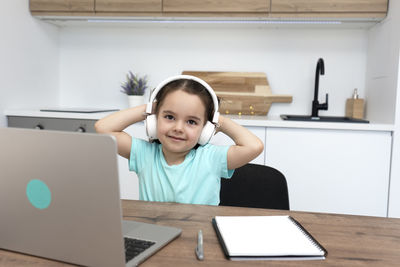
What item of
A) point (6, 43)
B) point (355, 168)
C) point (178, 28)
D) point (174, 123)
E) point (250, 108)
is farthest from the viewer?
point (178, 28)

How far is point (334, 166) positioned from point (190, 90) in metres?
1.38

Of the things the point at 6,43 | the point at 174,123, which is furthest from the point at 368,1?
the point at 6,43

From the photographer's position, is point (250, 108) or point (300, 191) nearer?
point (300, 191)

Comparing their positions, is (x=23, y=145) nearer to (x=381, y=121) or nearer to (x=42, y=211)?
(x=42, y=211)

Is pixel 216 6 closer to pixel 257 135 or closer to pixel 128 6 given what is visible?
pixel 128 6

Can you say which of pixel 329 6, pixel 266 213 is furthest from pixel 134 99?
pixel 266 213

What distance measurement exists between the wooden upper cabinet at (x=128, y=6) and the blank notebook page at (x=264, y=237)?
195 cm

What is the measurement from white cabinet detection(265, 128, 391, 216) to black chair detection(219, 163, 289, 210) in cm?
93

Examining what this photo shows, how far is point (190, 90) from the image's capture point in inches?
45.3

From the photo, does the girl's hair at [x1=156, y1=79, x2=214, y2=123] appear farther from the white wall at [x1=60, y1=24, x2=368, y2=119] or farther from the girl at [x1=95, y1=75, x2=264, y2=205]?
the white wall at [x1=60, y1=24, x2=368, y2=119]

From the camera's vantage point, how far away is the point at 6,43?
8.04ft

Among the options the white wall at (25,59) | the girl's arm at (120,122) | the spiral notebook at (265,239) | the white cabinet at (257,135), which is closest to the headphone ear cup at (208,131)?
the girl's arm at (120,122)

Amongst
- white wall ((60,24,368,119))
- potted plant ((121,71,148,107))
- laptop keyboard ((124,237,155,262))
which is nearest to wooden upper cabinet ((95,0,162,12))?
white wall ((60,24,368,119))

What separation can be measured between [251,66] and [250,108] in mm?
340
